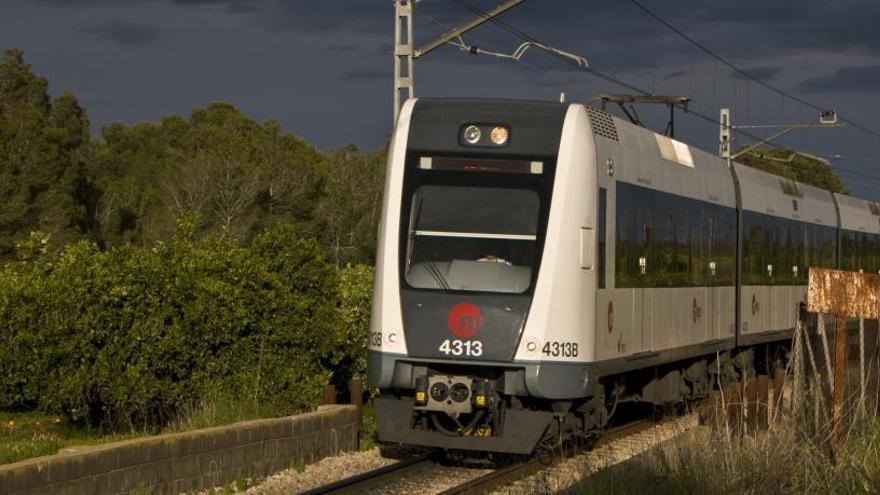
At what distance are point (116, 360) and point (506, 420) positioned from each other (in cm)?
389

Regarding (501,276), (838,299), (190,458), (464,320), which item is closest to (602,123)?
(501,276)

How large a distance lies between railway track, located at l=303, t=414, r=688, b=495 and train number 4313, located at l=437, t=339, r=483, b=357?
1073 millimetres

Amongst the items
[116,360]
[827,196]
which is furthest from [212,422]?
[827,196]

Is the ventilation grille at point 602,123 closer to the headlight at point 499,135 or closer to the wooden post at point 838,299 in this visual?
the headlight at point 499,135

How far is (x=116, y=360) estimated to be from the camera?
1448 cm

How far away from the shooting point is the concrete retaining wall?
1044cm

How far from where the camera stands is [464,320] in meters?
13.3

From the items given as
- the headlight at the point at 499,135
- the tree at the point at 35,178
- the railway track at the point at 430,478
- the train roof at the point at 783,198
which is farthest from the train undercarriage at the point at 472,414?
the tree at the point at 35,178

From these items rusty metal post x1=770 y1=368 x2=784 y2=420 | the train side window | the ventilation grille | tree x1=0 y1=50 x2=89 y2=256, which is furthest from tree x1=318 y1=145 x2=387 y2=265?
the train side window

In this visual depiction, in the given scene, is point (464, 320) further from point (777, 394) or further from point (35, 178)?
Result: point (35, 178)

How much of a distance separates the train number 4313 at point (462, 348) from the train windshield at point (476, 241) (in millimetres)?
479

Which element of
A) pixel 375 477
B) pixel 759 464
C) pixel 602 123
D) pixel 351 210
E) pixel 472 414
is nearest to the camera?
pixel 759 464

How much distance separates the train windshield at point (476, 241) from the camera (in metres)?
13.4

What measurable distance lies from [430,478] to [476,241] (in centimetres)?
219
